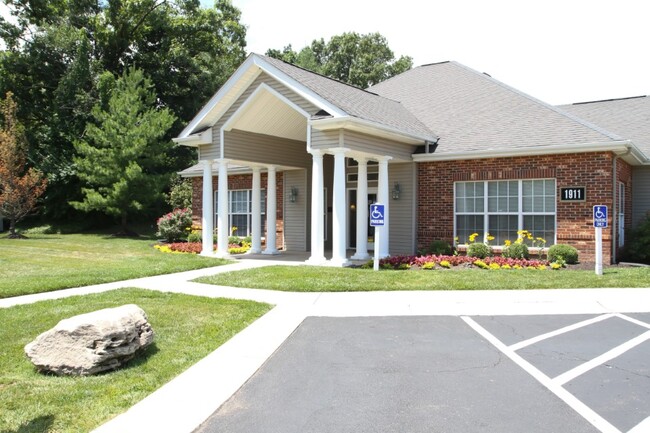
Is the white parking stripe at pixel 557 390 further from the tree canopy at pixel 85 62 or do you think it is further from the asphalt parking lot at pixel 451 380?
the tree canopy at pixel 85 62

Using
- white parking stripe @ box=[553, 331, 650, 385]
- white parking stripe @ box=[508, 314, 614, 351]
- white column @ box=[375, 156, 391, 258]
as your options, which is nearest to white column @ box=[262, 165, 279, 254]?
white column @ box=[375, 156, 391, 258]

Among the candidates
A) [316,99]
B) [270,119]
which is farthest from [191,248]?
[316,99]

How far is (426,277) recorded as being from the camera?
39.6ft

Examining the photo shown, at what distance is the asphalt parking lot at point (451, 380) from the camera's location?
447 centimetres

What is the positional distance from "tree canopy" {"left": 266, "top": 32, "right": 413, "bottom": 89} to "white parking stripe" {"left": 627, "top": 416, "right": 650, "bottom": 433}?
48.2 m

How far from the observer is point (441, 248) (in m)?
15.8

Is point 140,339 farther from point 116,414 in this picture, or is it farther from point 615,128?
point 615,128

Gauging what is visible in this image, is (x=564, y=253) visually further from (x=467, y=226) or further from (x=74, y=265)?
(x=74, y=265)

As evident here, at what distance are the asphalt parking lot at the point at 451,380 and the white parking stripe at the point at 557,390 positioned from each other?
11mm

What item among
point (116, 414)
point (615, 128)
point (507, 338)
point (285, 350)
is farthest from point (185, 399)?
point (615, 128)

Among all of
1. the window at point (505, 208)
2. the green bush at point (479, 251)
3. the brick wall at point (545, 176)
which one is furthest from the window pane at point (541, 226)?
the green bush at point (479, 251)

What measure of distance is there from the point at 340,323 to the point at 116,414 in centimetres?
414

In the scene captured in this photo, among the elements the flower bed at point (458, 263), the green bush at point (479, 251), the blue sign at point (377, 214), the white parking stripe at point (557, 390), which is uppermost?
the blue sign at point (377, 214)

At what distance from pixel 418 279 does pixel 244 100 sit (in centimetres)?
745
